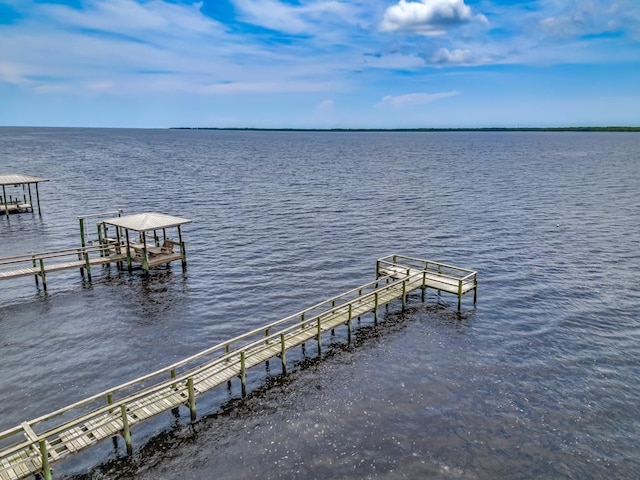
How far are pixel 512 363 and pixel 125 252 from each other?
2885 centimetres

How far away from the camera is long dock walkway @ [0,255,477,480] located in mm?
13758

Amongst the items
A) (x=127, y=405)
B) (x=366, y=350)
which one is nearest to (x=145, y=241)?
(x=127, y=405)

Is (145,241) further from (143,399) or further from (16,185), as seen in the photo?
(16,185)

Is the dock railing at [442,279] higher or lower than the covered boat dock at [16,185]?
lower

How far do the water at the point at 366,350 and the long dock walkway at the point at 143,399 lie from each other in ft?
3.52

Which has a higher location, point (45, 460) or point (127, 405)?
point (45, 460)

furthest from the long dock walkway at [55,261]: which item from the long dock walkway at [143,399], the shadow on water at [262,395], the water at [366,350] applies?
the shadow on water at [262,395]

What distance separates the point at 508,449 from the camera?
1639 cm

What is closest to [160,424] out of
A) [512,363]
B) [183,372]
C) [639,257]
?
[183,372]

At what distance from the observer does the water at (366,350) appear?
16.0 metres

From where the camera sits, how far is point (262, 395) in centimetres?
1941

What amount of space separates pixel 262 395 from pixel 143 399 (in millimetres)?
4801

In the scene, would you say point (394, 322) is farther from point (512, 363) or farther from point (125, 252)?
point (125, 252)

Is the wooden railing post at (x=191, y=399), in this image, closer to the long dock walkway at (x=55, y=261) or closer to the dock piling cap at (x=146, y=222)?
the dock piling cap at (x=146, y=222)
